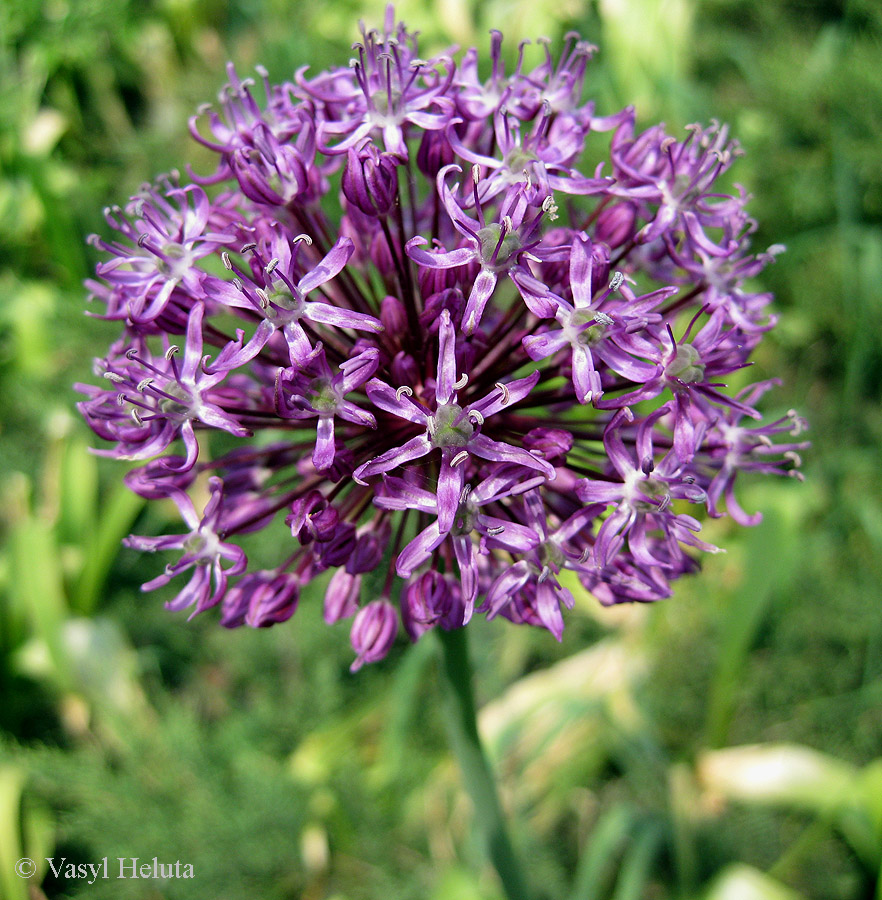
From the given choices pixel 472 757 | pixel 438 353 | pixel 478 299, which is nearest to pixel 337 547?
pixel 438 353

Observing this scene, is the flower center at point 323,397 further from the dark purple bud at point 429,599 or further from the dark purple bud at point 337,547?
the dark purple bud at point 429,599

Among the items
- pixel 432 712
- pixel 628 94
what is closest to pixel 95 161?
pixel 628 94

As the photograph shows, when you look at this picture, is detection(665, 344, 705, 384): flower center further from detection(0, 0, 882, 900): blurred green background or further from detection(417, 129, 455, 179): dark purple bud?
detection(0, 0, 882, 900): blurred green background

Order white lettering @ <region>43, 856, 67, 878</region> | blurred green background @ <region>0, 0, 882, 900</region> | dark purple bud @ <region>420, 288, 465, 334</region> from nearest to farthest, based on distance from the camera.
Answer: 1. dark purple bud @ <region>420, 288, 465, 334</region>
2. blurred green background @ <region>0, 0, 882, 900</region>
3. white lettering @ <region>43, 856, 67, 878</region>

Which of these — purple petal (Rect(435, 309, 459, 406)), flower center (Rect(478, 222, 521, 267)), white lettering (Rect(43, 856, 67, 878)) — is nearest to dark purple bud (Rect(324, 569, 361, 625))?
purple petal (Rect(435, 309, 459, 406))

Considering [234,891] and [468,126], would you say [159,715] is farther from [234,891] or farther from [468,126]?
[468,126]
